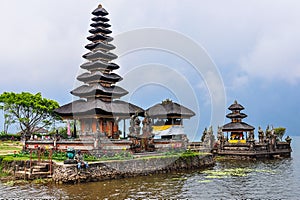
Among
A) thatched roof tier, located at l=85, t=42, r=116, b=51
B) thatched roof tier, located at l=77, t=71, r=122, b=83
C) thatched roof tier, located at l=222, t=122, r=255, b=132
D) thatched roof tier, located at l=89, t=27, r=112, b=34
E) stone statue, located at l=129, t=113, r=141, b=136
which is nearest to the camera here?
stone statue, located at l=129, t=113, r=141, b=136

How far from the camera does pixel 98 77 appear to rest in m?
37.1

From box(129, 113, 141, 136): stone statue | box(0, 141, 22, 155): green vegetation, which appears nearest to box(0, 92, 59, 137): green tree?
box(0, 141, 22, 155): green vegetation

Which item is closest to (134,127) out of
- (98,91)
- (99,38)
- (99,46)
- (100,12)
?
(98,91)

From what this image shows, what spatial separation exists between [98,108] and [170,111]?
601 inches

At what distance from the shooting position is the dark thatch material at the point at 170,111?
45844 mm

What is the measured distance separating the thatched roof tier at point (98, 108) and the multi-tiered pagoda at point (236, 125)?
67.6 feet

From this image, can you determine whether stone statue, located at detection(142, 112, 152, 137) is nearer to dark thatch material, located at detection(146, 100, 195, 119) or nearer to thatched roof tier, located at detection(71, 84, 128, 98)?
thatched roof tier, located at detection(71, 84, 128, 98)

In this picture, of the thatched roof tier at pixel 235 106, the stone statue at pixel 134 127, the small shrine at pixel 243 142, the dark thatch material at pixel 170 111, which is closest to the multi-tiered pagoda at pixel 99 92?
the stone statue at pixel 134 127

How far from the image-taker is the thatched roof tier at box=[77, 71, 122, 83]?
3716 cm

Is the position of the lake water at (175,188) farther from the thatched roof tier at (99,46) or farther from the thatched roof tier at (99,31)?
the thatched roof tier at (99,31)

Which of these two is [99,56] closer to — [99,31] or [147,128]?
[99,31]

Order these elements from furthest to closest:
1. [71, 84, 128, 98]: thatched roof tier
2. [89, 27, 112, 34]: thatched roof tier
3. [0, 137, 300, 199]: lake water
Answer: [89, 27, 112, 34]: thatched roof tier < [71, 84, 128, 98]: thatched roof tier < [0, 137, 300, 199]: lake water

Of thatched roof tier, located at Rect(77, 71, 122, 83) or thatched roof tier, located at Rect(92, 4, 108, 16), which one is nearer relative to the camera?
thatched roof tier, located at Rect(77, 71, 122, 83)

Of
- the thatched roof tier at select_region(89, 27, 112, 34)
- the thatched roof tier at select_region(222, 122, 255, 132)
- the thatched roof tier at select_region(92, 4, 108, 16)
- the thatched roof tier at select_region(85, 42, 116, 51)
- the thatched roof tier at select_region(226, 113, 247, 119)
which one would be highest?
the thatched roof tier at select_region(92, 4, 108, 16)
